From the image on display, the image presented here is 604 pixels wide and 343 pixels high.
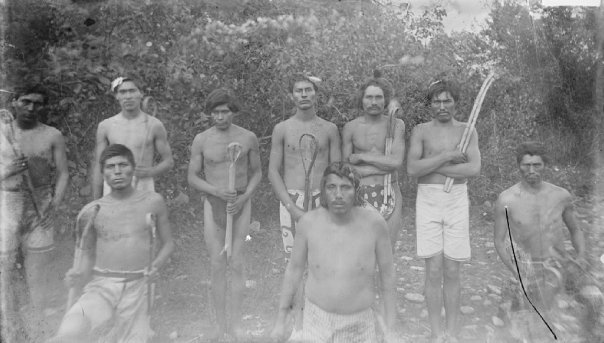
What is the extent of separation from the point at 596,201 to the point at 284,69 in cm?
254

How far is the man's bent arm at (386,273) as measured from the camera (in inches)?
128

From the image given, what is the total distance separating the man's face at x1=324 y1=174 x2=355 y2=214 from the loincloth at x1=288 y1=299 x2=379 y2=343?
0.59 meters

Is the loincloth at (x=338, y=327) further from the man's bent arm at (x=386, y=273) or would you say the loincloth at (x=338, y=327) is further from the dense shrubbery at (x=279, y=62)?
the dense shrubbery at (x=279, y=62)

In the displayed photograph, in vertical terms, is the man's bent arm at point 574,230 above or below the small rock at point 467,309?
above

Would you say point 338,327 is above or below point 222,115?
below

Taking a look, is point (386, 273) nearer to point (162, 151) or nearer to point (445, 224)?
point (445, 224)

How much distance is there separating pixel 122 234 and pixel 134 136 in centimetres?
76

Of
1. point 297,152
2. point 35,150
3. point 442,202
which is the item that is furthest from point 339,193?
point 35,150

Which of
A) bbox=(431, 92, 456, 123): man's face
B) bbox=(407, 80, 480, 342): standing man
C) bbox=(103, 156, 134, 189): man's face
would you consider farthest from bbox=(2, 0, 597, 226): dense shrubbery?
bbox=(103, 156, 134, 189): man's face

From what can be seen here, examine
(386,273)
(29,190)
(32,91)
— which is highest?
(32,91)

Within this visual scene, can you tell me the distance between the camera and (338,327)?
3.22m

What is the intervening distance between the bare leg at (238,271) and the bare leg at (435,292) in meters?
1.28

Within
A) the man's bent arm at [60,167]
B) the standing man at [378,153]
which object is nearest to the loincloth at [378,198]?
the standing man at [378,153]

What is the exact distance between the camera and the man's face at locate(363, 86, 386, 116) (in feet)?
13.1
